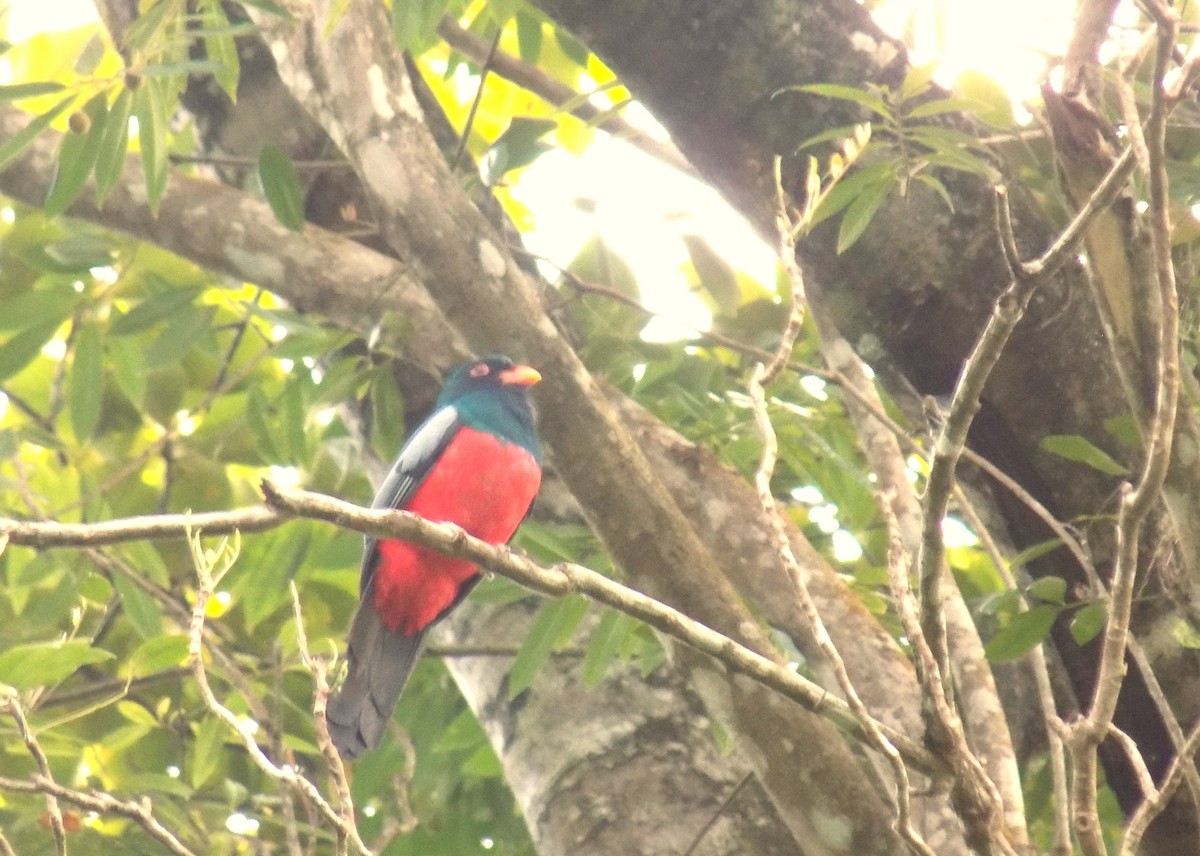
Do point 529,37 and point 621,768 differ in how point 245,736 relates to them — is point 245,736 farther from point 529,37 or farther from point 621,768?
point 529,37

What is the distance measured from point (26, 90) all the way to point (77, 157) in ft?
0.78

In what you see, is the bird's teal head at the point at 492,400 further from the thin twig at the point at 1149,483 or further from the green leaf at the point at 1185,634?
the thin twig at the point at 1149,483

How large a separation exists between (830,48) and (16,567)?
108 inches

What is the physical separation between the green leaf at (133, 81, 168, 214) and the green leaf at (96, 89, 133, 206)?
3 centimetres

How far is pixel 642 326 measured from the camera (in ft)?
13.1

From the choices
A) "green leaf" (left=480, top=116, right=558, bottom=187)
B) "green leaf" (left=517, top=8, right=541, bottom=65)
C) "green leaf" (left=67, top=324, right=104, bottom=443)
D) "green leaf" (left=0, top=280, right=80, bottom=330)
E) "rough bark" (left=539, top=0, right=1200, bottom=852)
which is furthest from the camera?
"green leaf" (left=517, top=8, right=541, bottom=65)

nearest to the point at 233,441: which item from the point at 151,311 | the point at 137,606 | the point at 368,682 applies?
the point at 151,311

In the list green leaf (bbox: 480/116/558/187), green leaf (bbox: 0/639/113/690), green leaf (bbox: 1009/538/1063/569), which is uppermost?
green leaf (bbox: 480/116/558/187)

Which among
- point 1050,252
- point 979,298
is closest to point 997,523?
point 979,298

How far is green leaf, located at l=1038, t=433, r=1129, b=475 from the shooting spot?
9.21 feet

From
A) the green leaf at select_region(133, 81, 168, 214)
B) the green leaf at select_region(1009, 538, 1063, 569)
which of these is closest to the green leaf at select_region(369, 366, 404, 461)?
the green leaf at select_region(133, 81, 168, 214)

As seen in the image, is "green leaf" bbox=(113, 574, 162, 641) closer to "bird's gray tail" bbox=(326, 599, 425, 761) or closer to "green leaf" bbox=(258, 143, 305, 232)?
"bird's gray tail" bbox=(326, 599, 425, 761)

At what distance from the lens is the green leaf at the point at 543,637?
348 cm

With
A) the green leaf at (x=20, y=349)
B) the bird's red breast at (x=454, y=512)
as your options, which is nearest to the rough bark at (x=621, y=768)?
the bird's red breast at (x=454, y=512)
